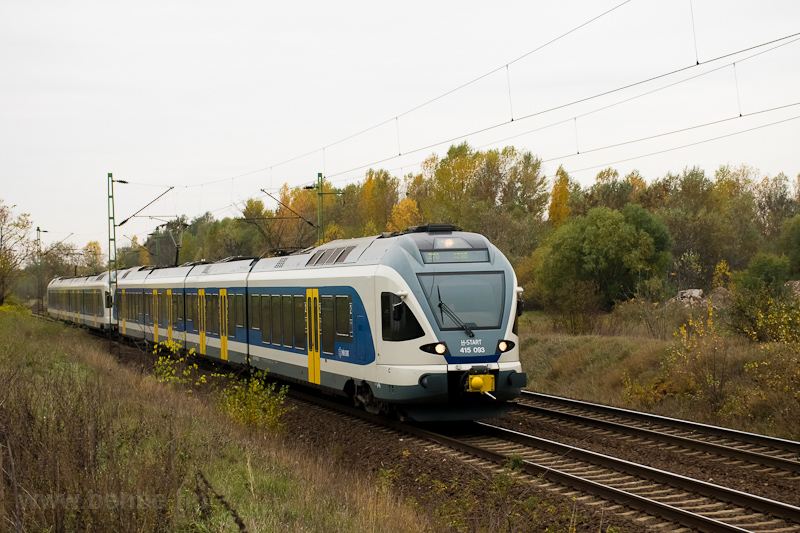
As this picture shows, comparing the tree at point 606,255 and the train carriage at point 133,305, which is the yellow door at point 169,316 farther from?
the tree at point 606,255

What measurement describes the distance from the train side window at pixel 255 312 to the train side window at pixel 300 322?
2688 millimetres

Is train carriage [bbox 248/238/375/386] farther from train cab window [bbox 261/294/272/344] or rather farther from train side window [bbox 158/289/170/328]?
train side window [bbox 158/289/170/328]

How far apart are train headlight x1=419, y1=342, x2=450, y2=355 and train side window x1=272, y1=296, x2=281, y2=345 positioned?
6278mm

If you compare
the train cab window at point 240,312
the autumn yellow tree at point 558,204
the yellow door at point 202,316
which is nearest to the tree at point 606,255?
the autumn yellow tree at point 558,204

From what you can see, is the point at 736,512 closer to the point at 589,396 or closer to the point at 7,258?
the point at 589,396

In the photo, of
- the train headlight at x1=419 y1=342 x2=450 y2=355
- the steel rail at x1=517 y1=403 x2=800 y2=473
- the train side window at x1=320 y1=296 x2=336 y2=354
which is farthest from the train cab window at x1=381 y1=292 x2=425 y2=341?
the steel rail at x1=517 y1=403 x2=800 y2=473

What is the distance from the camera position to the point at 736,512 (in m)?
8.17

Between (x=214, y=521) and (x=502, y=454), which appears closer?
(x=214, y=521)

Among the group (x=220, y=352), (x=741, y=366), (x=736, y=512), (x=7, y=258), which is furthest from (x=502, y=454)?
(x=7, y=258)

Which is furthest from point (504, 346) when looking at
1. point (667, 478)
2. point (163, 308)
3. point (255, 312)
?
point (163, 308)

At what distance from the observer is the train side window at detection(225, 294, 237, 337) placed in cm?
2091

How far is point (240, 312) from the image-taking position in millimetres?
20406

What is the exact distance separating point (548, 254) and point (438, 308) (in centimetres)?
3434

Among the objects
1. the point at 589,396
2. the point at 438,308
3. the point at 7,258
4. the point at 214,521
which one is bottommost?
the point at 589,396
